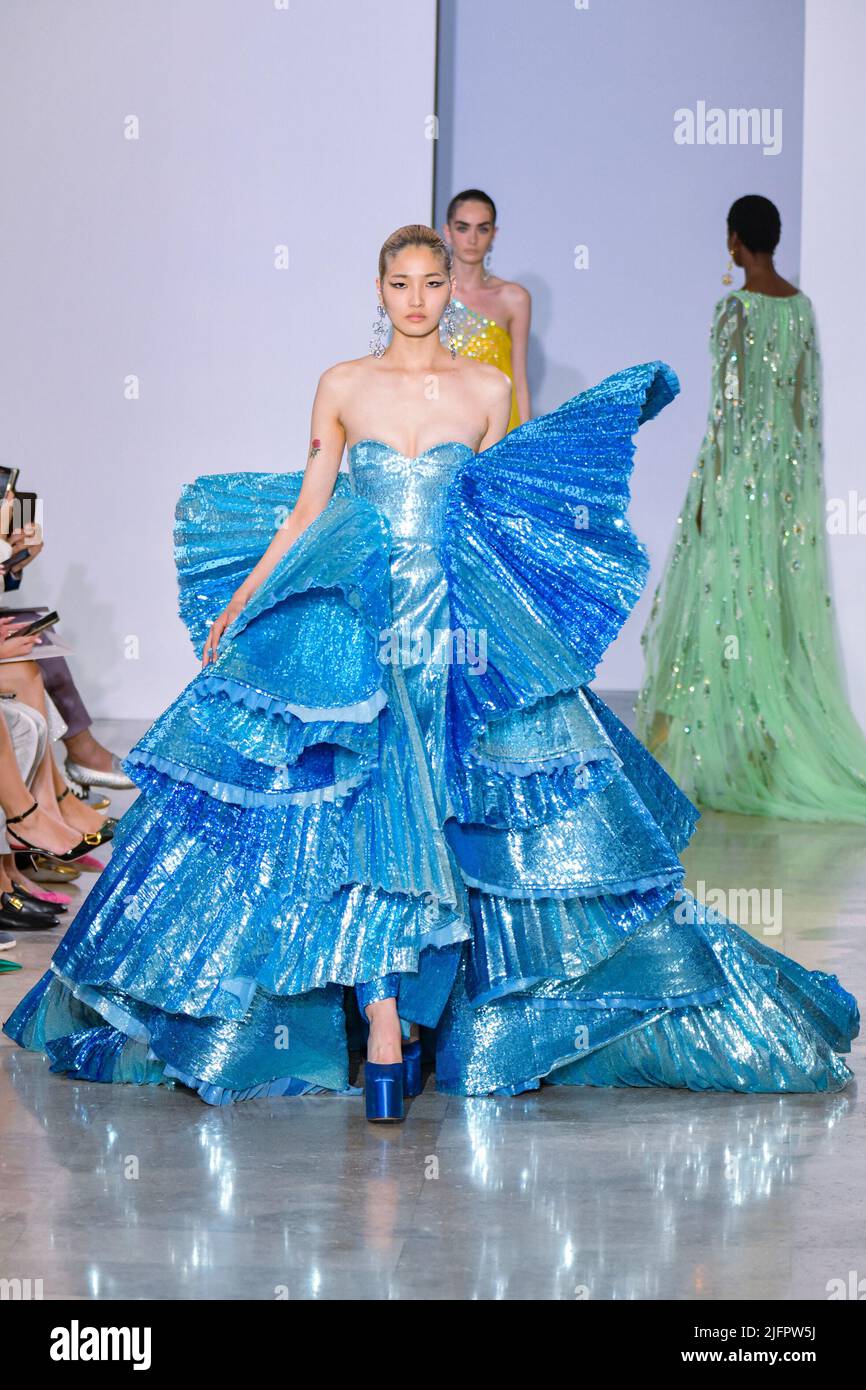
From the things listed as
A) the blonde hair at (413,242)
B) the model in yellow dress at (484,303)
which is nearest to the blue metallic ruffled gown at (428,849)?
the blonde hair at (413,242)

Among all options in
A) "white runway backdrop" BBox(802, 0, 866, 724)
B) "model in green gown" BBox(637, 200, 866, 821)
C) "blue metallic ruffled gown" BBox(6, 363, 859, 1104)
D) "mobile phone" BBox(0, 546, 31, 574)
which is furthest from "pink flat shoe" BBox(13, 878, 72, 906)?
"white runway backdrop" BBox(802, 0, 866, 724)

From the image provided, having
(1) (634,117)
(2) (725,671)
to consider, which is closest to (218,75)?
(1) (634,117)

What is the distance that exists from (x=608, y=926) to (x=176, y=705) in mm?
776

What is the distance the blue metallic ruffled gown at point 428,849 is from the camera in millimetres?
2936

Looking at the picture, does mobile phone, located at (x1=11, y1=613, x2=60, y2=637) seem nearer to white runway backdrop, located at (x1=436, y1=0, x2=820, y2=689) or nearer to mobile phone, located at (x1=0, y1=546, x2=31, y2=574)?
mobile phone, located at (x1=0, y1=546, x2=31, y2=574)

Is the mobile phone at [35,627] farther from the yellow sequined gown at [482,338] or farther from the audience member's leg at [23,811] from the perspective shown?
the yellow sequined gown at [482,338]

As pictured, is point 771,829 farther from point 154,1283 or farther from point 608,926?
point 154,1283

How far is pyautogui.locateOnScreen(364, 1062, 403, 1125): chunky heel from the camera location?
9.48ft

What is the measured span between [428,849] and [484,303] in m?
3.88

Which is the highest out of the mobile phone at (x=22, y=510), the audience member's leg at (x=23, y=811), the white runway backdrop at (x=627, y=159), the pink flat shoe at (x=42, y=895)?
the white runway backdrop at (x=627, y=159)

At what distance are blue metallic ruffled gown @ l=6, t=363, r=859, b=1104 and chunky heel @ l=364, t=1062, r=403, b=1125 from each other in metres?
0.11

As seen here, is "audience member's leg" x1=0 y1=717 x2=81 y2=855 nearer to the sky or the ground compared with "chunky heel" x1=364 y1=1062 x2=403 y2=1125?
nearer to the sky

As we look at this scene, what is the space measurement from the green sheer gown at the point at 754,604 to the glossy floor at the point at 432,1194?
2832 mm

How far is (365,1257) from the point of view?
234cm
